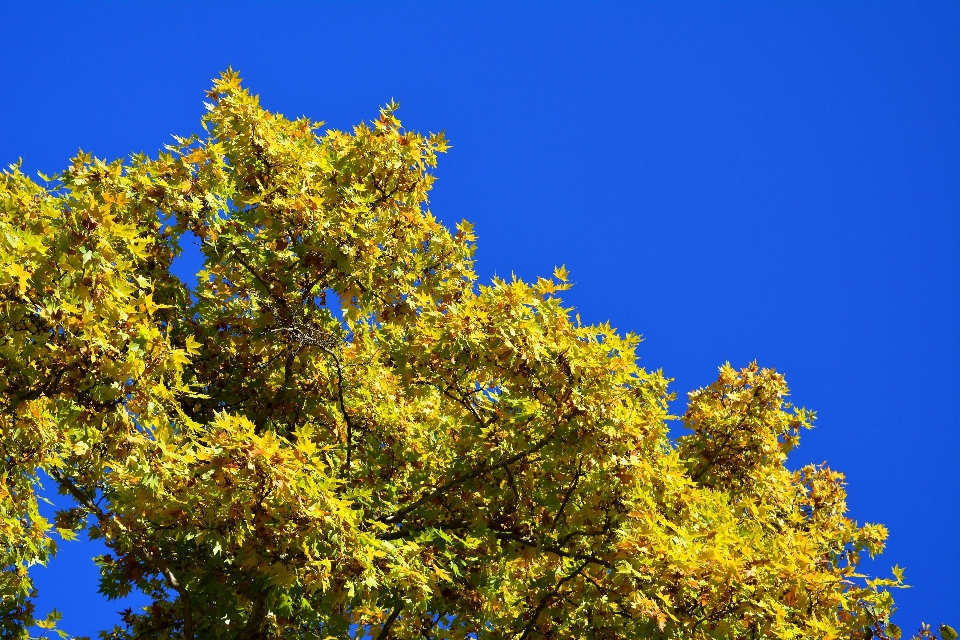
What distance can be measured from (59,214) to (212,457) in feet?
8.04

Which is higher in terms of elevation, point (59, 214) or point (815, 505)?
point (815, 505)

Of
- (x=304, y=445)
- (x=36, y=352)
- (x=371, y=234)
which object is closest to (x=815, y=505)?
(x=371, y=234)

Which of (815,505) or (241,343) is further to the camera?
(815,505)

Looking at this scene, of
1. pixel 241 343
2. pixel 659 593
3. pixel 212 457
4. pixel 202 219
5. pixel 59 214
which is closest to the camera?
pixel 212 457

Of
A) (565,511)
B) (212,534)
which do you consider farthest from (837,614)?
(212,534)

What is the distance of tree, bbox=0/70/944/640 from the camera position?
21.4ft

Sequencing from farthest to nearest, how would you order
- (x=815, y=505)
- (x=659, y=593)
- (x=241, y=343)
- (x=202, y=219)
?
(x=815, y=505) < (x=241, y=343) < (x=202, y=219) < (x=659, y=593)

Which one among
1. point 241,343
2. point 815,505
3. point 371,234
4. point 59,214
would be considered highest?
point 815,505

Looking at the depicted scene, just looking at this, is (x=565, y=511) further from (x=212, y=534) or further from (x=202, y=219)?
(x=202, y=219)

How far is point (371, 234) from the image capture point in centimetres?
916

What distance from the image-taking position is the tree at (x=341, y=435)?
653cm

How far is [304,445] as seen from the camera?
6332 millimetres

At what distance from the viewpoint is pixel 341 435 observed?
10969 millimetres

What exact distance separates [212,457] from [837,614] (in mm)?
6254
